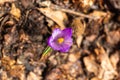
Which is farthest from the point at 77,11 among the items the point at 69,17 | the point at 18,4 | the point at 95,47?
the point at 18,4

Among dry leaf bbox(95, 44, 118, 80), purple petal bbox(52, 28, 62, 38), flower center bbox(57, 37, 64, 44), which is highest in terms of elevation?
purple petal bbox(52, 28, 62, 38)

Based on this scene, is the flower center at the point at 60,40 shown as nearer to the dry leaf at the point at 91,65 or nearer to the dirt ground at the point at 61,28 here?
the dirt ground at the point at 61,28

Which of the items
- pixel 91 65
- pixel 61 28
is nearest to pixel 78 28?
pixel 61 28

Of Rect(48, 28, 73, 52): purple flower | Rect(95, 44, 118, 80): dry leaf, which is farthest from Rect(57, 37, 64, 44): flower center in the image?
Rect(95, 44, 118, 80): dry leaf

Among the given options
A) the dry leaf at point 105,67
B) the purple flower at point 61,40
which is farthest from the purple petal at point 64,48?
the dry leaf at point 105,67

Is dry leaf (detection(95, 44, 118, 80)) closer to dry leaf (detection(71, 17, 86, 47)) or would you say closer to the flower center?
dry leaf (detection(71, 17, 86, 47))

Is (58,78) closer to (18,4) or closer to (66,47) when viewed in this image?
(66,47)
